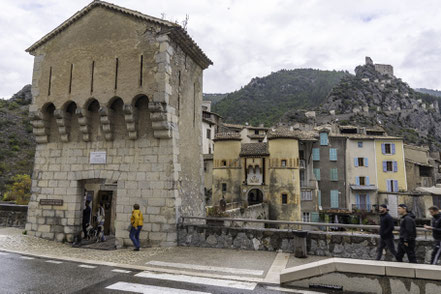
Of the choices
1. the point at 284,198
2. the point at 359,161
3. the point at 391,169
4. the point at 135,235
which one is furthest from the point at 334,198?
the point at 135,235

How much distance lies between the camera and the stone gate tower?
9.31 meters

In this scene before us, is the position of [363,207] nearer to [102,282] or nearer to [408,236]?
[408,236]

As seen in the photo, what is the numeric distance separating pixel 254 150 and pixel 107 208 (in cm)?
Result: 2113

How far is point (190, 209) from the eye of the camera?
1042cm

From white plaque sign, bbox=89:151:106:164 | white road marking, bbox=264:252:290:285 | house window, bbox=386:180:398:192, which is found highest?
white plaque sign, bbox=89:151:106:164

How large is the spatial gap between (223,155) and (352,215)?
1773 centimetres

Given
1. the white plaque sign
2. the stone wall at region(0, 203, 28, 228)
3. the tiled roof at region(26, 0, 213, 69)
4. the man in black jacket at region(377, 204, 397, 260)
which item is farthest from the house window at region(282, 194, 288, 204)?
the man in black jacket at region(377, 204, 397, 260)

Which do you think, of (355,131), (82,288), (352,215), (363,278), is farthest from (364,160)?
(82,288)

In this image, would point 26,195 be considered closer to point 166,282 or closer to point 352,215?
point 166,282

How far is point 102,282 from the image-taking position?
554cm

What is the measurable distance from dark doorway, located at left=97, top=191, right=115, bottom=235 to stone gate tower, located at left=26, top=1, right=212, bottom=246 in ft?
6.27

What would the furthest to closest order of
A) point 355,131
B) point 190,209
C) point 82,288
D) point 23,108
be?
point 23,108, point 355,131, point 190,209, point 82,288

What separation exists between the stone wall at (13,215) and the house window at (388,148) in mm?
38146

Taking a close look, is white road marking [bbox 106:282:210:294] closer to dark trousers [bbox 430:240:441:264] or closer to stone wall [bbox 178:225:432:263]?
stone wall [bbox 178:225:432:263]
